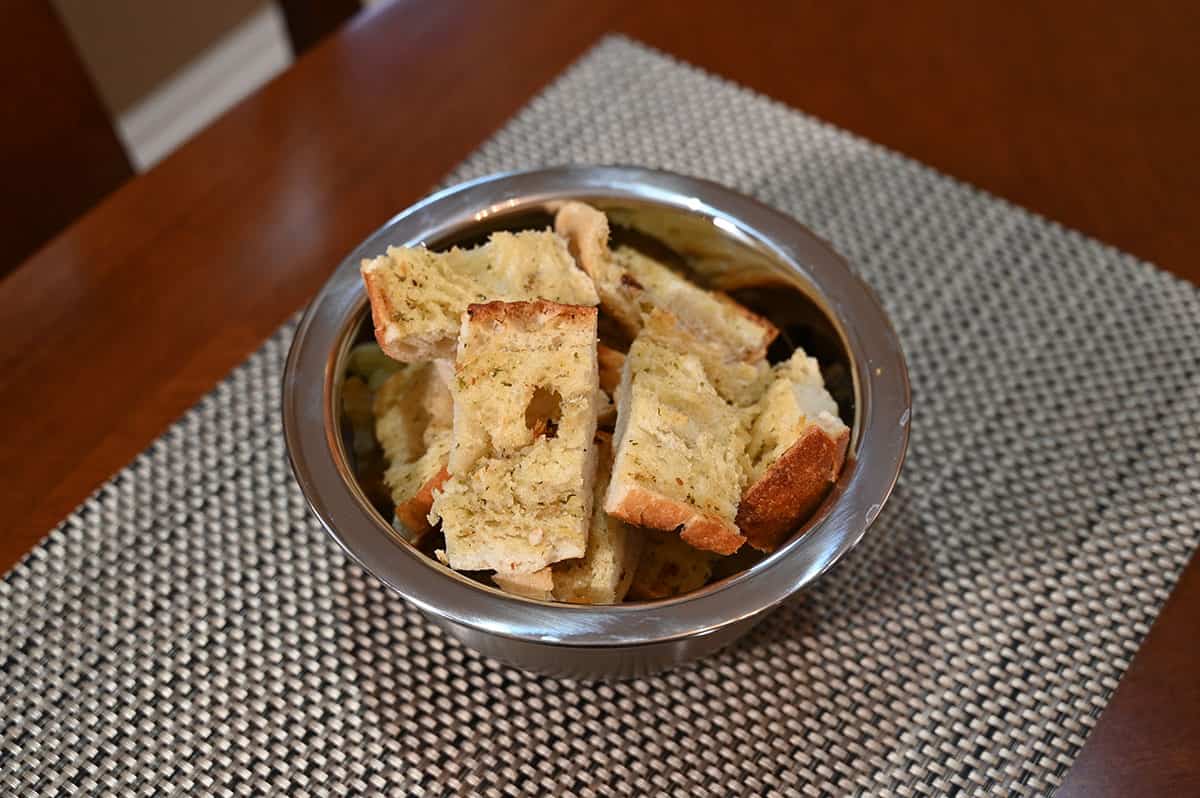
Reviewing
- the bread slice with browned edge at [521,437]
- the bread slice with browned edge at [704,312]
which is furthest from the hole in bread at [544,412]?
the bread slice with browned edge at [704,312]

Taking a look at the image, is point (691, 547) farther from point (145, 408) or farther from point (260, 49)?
point (260, 49)

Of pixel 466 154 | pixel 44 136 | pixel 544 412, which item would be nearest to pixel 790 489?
pixel 544 412

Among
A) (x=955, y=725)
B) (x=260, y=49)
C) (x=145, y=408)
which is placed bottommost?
(x=955, y=725)

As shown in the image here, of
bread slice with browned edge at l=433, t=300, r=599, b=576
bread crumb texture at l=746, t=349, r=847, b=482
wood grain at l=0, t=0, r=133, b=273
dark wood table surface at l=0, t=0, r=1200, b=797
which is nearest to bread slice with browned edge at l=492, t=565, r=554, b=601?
bread slice with browned edge at l=433, t=300, r=599, b=576

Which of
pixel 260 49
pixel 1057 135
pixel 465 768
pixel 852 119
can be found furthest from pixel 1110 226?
pixel 260 49

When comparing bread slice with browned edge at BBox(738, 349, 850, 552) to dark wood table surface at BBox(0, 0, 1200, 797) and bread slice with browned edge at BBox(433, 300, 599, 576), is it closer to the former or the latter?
bread slice with browned edge at BBox(433, 300, 599, 576)

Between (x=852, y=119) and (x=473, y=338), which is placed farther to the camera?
(x=852, y=119)
